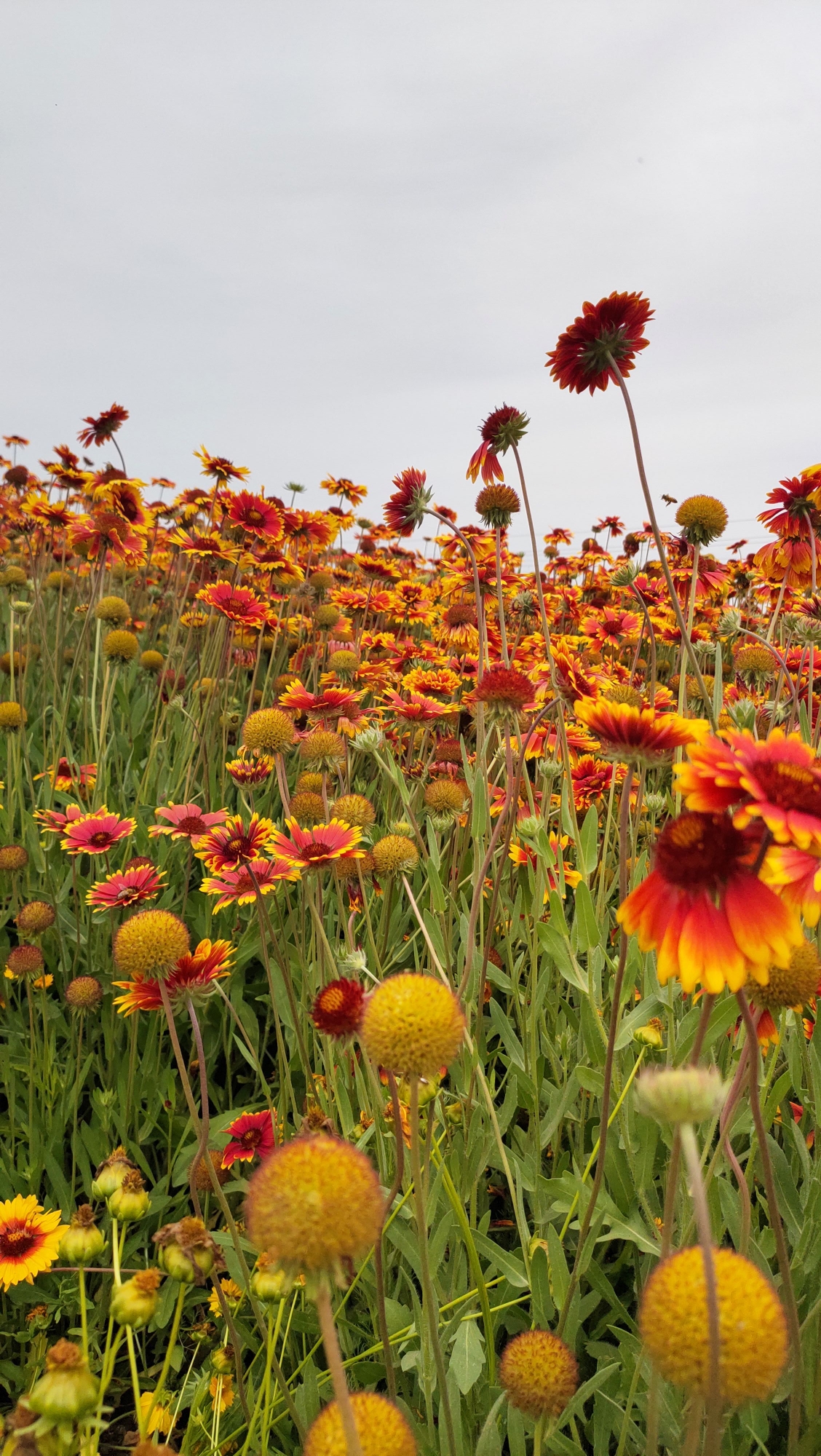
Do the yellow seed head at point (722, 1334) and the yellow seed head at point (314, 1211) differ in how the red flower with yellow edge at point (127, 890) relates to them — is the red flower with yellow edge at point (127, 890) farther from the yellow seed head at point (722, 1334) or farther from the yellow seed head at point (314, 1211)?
the yellow seed head at point (722, 1334)

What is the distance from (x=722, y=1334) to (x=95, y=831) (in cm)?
186

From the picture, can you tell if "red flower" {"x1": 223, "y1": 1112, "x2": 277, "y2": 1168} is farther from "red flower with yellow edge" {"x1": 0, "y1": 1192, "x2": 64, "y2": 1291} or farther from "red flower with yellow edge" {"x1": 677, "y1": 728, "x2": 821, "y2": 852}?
"red flower with yellow edge" {"x1": 677, "y1": 728, "x2": 821, "y2": 852}

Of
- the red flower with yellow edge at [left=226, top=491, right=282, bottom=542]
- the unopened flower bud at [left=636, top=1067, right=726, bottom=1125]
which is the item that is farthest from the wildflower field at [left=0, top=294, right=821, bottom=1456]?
the red flower with yellow edge at [left=226, top=491, right=282, bottom=542]

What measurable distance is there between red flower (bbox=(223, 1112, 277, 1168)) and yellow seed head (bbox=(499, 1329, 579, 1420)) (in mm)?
785

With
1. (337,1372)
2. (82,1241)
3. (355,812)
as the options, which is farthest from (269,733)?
(337,1372)

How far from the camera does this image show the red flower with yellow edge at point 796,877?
2.34 ft

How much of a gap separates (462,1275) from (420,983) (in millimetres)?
757

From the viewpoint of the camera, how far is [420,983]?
81 centimetres

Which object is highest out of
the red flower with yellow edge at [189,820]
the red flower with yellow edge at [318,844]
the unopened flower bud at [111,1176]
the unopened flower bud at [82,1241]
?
the red flower with yellow edge at [189,820]

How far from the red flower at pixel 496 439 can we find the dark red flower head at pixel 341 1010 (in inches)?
54.9

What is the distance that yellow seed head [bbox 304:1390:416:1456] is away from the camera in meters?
0.59

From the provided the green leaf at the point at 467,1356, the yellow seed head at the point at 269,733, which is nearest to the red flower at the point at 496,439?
the yellow seed head at the point at 269,733

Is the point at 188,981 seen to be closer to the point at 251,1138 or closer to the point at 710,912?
the point at 251,1138

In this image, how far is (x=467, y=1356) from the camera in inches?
43.5
